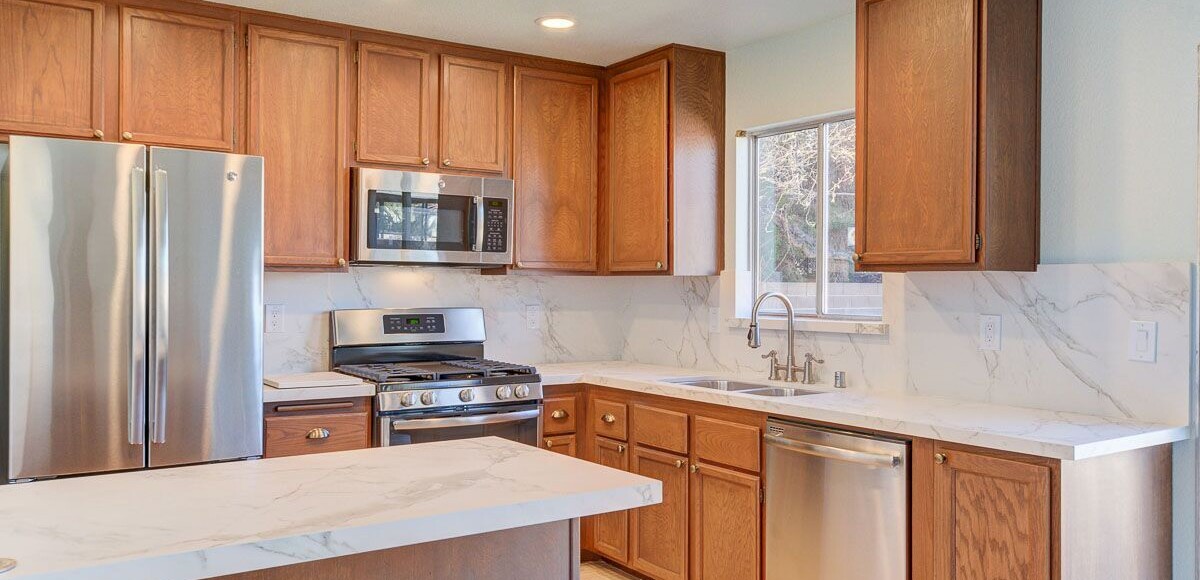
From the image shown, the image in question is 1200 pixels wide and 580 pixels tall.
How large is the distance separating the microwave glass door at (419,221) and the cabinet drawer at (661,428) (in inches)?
42.5

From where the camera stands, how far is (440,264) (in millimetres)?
4078

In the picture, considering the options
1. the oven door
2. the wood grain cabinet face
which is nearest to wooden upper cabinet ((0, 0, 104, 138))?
the oven door

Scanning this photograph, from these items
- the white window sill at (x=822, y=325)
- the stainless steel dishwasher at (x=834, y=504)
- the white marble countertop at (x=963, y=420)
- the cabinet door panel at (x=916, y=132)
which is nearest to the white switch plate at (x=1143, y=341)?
the white marble countertop at (x=963, y=420)

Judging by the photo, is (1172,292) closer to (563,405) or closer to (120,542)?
(563,405)

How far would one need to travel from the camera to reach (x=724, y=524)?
134 inches

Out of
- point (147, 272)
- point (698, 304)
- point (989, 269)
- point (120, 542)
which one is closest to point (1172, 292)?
point (989, 269)

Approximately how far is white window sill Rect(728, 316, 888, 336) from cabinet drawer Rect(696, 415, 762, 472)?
63 centimetres

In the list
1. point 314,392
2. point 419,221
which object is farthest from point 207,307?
point 419,221

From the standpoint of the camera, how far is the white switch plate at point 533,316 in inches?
183

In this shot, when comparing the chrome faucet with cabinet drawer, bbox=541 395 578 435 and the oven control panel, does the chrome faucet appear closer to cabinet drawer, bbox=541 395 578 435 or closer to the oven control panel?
cabinet drawer, bbox=541 395 578 435

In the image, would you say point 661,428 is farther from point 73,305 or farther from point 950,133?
point 73,305

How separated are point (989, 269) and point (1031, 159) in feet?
1.36

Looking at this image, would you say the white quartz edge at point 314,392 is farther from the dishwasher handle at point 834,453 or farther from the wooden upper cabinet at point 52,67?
the dishwasher handle at point 834,453

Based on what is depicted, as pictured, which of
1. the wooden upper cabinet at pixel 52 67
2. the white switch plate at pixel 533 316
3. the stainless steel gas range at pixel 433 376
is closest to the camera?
the wooden upper cabinet at pixel 52 67
